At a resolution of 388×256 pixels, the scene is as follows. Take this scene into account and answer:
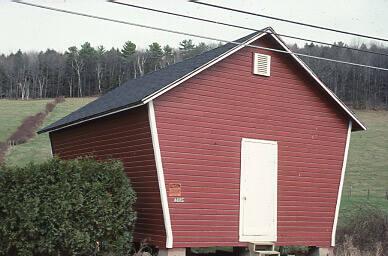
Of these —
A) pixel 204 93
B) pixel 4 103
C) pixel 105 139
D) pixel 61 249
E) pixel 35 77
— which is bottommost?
pixel 61 249

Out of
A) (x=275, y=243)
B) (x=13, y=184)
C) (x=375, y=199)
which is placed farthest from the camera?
(x=375, y=199)

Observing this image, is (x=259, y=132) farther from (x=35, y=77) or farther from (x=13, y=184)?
(x=35, y=77)

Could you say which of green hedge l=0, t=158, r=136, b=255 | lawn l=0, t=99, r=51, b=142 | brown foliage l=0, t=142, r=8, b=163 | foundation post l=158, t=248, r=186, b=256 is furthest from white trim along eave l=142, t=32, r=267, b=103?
lawn l=0, t=99, r=51, b=142

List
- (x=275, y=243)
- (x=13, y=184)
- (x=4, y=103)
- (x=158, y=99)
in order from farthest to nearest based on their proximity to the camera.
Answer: (x=4, y=103) < (x=275, y=243) < (x=158, y=99) < (x=13, y=184)

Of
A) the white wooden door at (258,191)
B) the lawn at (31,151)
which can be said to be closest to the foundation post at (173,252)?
the white wooden door at (258,191)

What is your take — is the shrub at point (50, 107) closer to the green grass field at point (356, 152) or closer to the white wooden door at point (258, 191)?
the green grass field at point (356, 152)

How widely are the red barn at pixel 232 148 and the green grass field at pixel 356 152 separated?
9.73 meters

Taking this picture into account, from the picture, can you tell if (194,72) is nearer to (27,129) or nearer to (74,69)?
(27,129)

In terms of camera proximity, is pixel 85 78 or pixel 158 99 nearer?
pixel 158 99

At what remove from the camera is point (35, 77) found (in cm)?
9044

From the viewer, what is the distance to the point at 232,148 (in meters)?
14.3

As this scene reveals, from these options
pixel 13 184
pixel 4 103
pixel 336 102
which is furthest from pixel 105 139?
pixel 4 103

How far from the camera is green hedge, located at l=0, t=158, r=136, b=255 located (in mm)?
11398

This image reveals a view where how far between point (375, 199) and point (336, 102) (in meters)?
19.1
